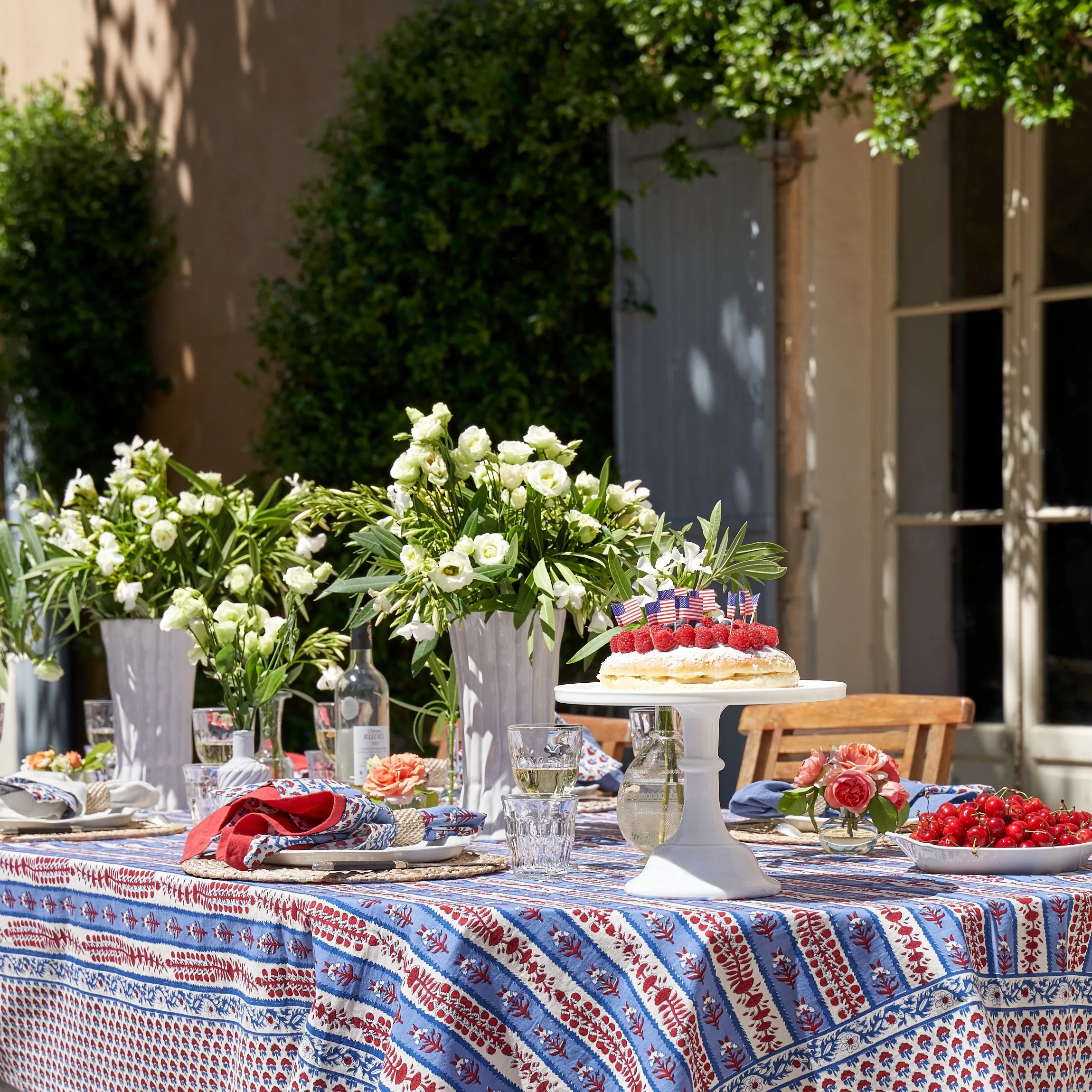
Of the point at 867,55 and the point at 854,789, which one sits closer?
the point at 854,789

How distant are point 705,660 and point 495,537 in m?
0.46

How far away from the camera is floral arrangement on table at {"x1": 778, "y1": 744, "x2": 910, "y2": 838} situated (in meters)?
1.88

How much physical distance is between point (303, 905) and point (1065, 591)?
3089mm

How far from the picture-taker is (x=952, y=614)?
443 cm

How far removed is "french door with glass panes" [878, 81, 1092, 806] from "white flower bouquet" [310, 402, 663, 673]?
2.33 m

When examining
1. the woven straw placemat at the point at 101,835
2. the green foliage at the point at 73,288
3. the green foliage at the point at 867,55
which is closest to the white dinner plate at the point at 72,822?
the woven straw placemat at the point at 101,835

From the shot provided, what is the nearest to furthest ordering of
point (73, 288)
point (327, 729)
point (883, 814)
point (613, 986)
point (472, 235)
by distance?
point (613, 986) → point (883, 814) → point (327, 729) → point (472, 235) → point (73, 288)

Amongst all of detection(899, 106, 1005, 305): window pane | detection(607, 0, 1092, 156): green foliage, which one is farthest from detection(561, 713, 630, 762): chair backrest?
detection(899, 106, 1005, 305): window pane

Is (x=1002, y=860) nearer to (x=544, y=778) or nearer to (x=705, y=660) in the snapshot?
(x=705, y=660)

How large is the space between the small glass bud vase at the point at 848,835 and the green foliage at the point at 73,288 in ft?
15.9

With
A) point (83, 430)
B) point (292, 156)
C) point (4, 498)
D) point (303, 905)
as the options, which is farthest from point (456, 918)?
point (4, 498)

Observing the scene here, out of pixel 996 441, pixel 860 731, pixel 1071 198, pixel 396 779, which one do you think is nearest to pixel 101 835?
pixel 396 779

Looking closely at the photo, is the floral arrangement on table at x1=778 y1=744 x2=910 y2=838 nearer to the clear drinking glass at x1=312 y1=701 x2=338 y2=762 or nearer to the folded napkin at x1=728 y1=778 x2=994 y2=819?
the folded napkin at x1=728 y1=778 x2=994 y2=819

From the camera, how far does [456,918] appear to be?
1.48m
